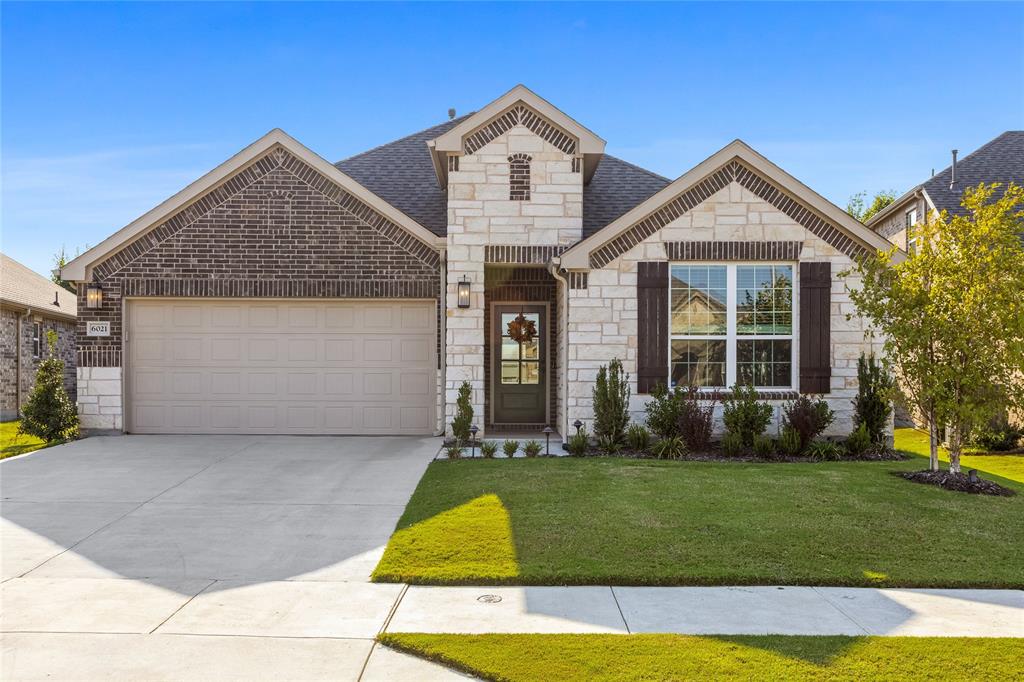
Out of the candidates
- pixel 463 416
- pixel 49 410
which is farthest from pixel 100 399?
pixel 463 416

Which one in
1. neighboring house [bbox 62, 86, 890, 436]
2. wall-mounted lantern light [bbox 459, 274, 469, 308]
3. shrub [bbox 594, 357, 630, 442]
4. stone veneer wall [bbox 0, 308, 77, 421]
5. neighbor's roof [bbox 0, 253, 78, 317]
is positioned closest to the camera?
shrub [bbox 594, 357, 630, 442]

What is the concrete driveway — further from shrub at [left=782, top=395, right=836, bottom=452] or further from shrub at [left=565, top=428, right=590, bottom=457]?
shrub at [left=782, top=395, right=836, bottom=452]

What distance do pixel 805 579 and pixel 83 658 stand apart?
468 centimetres

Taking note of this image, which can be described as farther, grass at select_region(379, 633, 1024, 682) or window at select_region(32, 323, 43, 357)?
window at select_region(32, 323, 43, 357)

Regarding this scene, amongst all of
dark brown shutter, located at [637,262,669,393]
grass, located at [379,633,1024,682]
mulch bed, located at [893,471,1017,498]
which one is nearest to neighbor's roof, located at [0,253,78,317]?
dark brown shutter, located at [637,262,669,393]

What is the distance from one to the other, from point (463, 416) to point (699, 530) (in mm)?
5480

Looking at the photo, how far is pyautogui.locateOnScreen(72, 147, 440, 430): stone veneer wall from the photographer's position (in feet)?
39.9

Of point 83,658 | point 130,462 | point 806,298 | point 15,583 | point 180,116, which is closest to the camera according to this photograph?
point 83,658

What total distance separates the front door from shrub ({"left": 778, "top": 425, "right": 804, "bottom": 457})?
175 inches

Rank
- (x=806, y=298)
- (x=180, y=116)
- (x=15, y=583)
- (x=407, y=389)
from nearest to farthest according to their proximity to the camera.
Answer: (x=15, y=583)
(x=806, y=298)
(x=407, y=389)
(x=180, y=116)

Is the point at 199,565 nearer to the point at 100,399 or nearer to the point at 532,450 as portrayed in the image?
the point at 532,450

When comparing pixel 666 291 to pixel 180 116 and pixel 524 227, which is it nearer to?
pixel 524 227

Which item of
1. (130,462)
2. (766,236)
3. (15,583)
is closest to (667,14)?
(766,236)

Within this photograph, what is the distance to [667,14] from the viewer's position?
42.1ft
